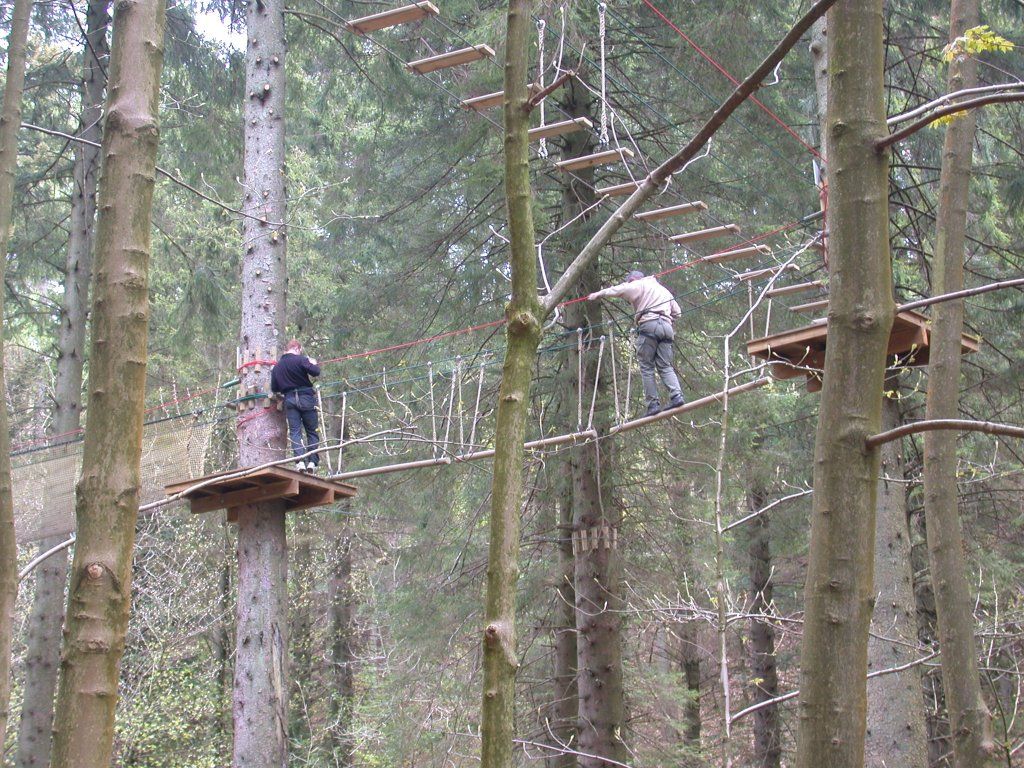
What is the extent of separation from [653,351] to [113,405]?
5.46 m

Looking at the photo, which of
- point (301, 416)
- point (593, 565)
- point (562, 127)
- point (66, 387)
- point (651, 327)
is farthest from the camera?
point (66, 387)

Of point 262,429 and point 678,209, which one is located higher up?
point 678,209

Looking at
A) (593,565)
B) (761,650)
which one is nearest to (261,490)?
(593,565)

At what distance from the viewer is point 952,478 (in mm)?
5934

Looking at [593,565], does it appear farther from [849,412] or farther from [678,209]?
[849,412]

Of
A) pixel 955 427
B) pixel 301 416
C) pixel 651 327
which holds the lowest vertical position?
pixel 955 427

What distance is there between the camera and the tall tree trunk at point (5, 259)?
303 cm

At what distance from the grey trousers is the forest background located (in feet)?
3.05

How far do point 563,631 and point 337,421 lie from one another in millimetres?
6785

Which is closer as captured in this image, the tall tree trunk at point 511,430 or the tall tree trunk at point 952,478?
the tall tree trunk at point 511,430

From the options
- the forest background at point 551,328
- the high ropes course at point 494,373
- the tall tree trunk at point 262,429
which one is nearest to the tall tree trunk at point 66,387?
the forest background at point 551,328

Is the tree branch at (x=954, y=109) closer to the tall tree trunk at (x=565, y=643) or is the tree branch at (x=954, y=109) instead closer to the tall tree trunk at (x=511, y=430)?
the tall tree trunk at (x=511, y=430)

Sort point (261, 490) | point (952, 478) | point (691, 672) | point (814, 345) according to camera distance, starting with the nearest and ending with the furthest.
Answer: point (952, 478), point (814, 345), point (261, 490), point (691, 672)

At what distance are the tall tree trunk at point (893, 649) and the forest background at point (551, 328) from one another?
160 mm
